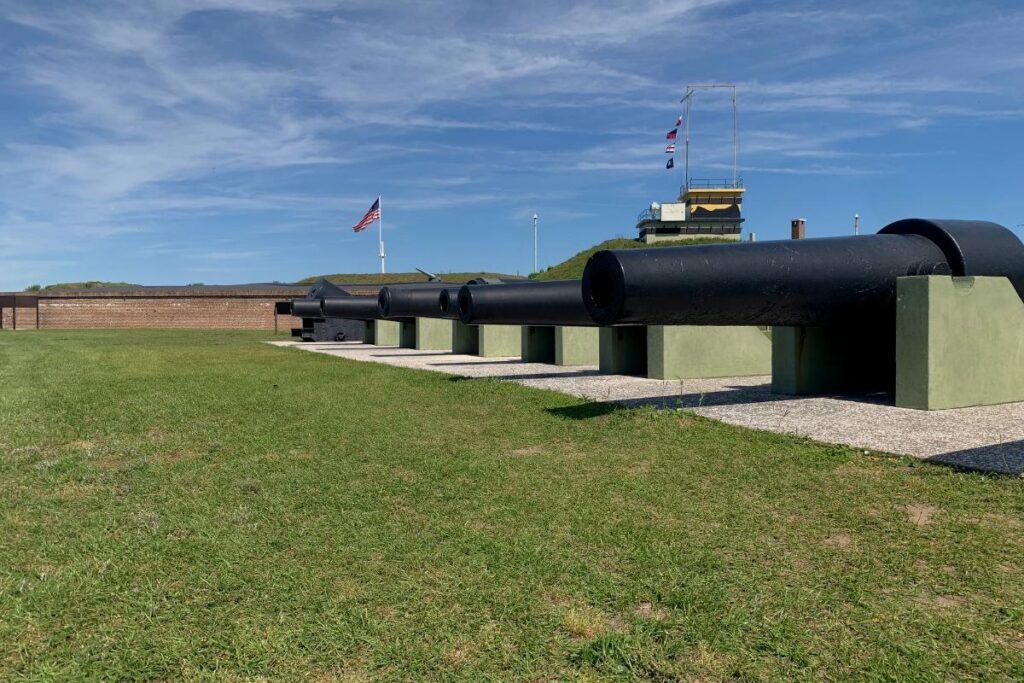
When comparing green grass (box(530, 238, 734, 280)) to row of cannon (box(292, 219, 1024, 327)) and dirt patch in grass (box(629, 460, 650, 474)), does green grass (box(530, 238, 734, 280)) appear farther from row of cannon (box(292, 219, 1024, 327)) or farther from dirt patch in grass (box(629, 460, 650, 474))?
dirt patch in grass (box(629, 460, 650, 474))

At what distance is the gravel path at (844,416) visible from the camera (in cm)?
501

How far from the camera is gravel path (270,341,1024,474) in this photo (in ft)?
16.4

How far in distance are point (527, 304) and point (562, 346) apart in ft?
6.58

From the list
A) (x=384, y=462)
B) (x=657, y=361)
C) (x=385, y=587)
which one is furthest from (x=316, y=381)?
(x=385, y=587)

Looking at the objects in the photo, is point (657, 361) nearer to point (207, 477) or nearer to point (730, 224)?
point (207, 477)

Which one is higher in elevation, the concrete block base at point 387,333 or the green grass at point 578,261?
the green grass at point 578,261

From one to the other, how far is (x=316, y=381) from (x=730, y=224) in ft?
144

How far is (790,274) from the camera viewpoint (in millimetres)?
6707

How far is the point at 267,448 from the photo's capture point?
5.56 metres

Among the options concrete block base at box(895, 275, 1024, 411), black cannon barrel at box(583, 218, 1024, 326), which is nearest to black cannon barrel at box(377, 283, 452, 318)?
black cannon barrel at box(583, 218, 1024, 326)

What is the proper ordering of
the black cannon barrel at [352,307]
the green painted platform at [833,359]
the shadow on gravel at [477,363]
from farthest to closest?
the black cannon barrel at [352,307]
the shadow on gravel at [477,363]
the green painted platform at [833,359]

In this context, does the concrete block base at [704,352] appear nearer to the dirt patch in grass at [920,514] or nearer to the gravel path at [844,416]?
the gravel path at [844,416]

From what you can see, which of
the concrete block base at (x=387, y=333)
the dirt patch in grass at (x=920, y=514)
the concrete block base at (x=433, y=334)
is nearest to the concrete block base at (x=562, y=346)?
the concrete block base at (x=433, y=334)

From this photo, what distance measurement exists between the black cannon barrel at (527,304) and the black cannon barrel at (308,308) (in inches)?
513
